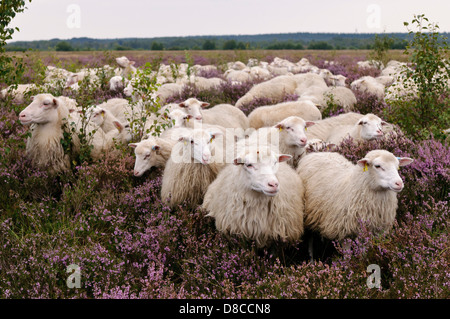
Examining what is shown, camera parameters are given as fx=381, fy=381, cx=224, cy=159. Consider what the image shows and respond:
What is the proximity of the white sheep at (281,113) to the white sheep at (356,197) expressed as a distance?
12.3ft

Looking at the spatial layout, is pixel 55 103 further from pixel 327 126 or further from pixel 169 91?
pixel 169 91

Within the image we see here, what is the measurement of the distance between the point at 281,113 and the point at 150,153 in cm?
368

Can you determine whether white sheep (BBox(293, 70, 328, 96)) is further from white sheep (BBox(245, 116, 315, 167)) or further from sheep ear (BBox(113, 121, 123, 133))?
sheep ear (BBox(113, 121, 123, 133))

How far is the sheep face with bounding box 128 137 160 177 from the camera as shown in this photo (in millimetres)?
5426

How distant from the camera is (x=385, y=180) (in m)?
3.68

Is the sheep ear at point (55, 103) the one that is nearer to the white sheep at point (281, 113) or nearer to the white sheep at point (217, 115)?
the white sheep at point (217, 115)

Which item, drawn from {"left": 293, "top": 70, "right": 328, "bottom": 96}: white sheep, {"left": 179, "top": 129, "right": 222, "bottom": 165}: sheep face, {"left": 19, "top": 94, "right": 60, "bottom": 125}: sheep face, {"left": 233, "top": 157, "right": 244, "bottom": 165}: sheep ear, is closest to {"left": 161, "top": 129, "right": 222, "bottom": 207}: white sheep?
{"left": 179, "top": 129, "right": 222, "bottom": 165}: sheep face

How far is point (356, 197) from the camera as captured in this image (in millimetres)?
4020

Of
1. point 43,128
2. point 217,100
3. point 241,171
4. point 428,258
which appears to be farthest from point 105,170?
point 217,100

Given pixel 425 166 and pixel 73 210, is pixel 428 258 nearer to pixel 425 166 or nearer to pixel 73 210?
pixel 425 166

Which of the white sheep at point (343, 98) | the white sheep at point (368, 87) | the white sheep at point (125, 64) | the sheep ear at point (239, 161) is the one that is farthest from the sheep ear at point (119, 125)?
the white sheep at point (368, 87)
